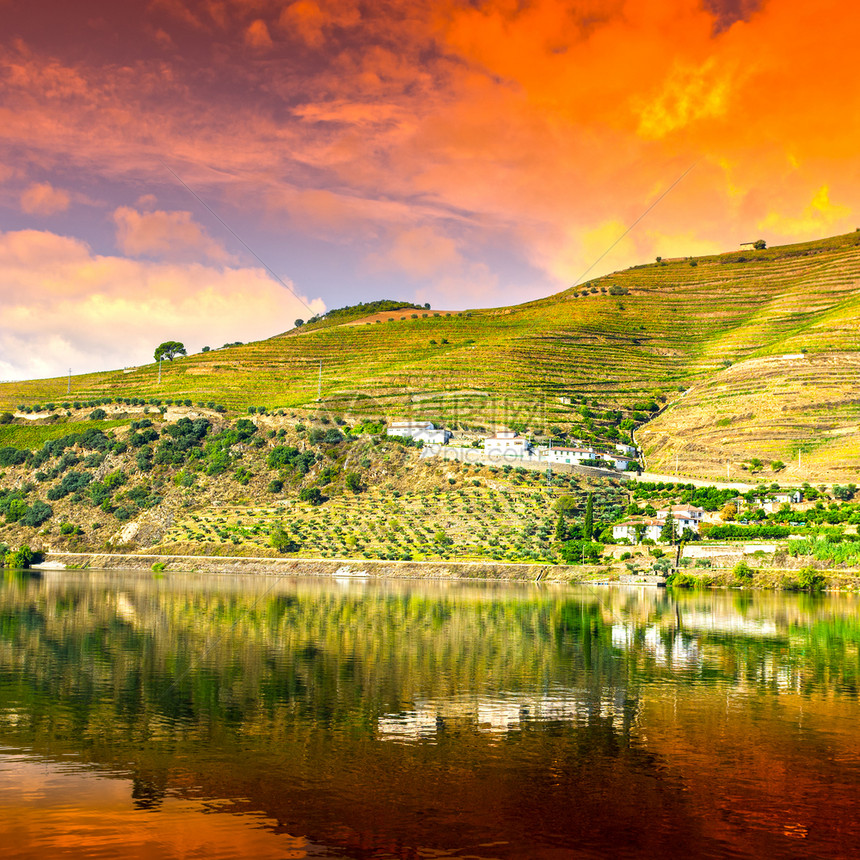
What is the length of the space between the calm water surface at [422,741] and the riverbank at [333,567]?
109 ft

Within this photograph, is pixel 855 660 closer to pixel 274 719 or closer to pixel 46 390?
pixel 274 719

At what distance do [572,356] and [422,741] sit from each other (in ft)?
422

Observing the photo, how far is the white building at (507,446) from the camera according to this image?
10631 cm

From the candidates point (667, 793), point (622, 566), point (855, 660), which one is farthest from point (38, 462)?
point (667, 793)

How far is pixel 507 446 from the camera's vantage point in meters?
108

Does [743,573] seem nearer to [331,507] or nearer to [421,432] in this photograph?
[331,507]

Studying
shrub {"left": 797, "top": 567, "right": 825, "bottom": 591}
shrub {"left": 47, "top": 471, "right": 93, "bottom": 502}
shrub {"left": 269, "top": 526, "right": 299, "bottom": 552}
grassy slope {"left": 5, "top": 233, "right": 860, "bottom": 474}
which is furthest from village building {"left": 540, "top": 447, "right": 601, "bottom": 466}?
shrub {"left": 47, "top": 471, "right": 93, "bottom": 502}

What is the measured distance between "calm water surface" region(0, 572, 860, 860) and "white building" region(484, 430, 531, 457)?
61.4 metres

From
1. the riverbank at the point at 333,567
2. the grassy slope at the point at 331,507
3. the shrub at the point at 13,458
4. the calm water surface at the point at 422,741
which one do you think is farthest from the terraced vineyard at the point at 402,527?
the calm water surface at the point at 422,741

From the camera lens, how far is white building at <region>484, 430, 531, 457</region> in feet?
Result: 349

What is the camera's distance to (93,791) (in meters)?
17.5

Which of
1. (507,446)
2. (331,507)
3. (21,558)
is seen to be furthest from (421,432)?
(21,558)

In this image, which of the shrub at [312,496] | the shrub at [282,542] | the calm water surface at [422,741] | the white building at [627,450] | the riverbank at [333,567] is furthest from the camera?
the white building at [627,450]

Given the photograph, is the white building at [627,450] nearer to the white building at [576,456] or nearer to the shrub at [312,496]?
the white building at [576,456]
